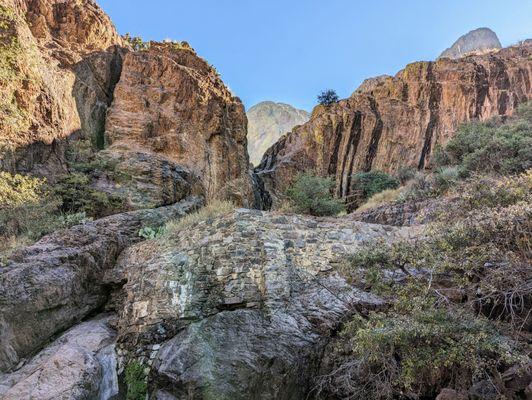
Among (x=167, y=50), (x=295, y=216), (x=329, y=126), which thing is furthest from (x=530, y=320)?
(x=329, y=126)

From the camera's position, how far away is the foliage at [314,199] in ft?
61.7

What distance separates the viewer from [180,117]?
60.5ft

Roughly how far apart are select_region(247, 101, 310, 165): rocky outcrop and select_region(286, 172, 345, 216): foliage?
41.5m

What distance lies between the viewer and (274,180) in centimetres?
2680

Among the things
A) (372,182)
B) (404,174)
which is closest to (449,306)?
(372,182)

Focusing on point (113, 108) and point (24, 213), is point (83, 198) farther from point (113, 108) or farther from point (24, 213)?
point (113, 108)

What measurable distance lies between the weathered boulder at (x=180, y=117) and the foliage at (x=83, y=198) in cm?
369

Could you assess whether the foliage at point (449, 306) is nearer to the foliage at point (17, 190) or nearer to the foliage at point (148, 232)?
the foliage at point (148, 232)

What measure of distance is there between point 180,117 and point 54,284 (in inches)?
485

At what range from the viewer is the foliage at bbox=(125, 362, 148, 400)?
6.57 meters

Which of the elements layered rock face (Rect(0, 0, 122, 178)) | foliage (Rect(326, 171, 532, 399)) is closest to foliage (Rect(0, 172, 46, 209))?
layered rock face (Rect(0, 0, 122, 178))

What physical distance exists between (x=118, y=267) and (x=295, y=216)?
4582mm

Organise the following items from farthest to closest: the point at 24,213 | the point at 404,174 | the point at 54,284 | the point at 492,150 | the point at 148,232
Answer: the point at 404,174
the point at 492,150
the point at 148,232
the point at 24,213
the point at 54,284

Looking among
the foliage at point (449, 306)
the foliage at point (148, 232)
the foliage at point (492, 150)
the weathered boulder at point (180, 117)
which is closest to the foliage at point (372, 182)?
the foliage at point (492, 150)
